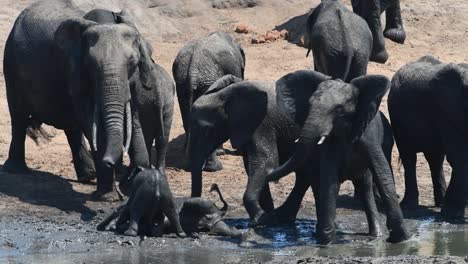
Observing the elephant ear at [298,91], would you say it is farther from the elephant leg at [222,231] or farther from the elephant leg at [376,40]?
the elephant leg at [376,40]

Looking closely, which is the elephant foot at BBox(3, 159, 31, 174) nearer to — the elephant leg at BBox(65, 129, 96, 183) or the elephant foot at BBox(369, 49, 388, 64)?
the elephant leg at BBox(65, 129, 96, 183)

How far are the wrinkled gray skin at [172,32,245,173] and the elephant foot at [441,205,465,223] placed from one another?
296 cm

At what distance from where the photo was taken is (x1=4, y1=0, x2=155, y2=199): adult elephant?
1712cm

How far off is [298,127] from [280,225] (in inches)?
39.7

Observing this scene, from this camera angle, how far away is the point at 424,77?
18.8 metres

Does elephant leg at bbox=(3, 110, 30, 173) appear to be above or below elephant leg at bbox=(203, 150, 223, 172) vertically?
above

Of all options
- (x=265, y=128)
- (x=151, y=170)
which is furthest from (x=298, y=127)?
(x=151, y=170)

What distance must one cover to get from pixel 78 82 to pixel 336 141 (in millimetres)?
2826

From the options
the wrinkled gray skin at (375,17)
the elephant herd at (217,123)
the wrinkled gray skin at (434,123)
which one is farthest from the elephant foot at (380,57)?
the wrinkled gray skin at (434,123)

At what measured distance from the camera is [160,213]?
1675 centimetres

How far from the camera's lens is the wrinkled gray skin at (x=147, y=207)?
16.4 m

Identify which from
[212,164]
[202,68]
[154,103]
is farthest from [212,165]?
[154,103]

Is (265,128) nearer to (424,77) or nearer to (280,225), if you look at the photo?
(280,225)

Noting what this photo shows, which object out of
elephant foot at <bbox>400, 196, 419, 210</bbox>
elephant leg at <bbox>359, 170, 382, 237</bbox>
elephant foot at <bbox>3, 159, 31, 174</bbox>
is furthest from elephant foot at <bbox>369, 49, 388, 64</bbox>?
elephant leg at <bbox>359, 170, 382, 237</bbox>
